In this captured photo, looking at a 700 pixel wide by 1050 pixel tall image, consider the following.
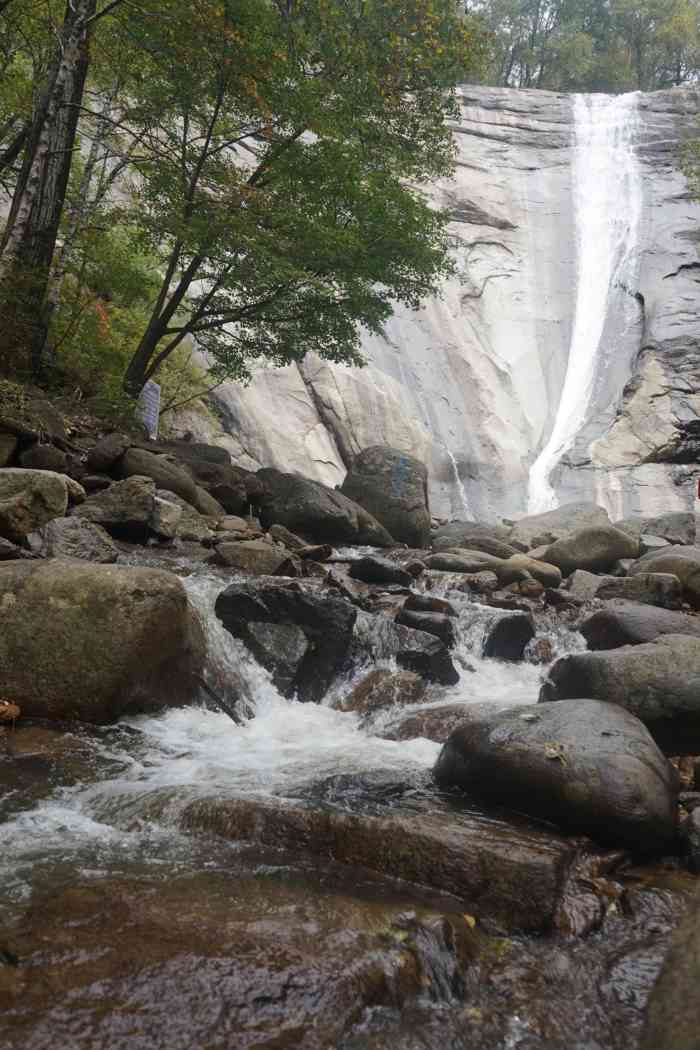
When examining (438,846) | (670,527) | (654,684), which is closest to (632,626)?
(654,684)

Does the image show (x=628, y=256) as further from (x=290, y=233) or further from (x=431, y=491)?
(x=290, y=233)

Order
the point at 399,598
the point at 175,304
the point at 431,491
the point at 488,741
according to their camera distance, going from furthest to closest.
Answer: the point at 431,491, the point at 175,304, the point at 399,598, the point at 488,741

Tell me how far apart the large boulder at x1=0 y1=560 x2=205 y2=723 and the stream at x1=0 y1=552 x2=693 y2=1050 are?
0.31 meters

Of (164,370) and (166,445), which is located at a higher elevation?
(164,370)

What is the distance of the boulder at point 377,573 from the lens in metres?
10.3

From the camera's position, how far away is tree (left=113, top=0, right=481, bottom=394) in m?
10.8

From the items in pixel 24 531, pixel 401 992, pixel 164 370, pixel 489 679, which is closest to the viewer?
pixel 401 992

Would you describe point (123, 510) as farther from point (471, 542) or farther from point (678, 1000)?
point (678, 1000)

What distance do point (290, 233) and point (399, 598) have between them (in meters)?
6.23

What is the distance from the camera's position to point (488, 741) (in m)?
4.45

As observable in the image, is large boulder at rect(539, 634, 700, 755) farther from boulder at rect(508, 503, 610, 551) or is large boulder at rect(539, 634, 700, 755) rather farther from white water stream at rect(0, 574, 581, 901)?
boulder at rect(508, 503, 610, 551)

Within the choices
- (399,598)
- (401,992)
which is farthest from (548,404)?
(401,992)

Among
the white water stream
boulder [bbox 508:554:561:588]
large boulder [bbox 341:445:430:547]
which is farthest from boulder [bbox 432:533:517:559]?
the white water stream

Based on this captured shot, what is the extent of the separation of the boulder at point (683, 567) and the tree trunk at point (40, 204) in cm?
1003
